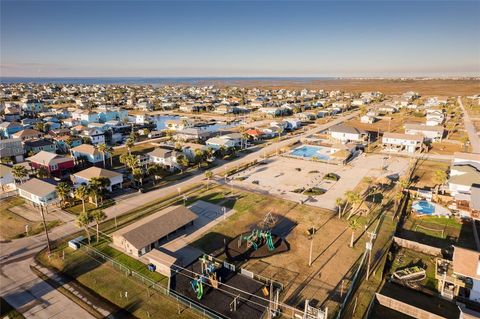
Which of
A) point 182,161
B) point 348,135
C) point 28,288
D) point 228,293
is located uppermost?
point 348,135

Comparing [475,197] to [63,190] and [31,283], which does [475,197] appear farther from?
[63,190]

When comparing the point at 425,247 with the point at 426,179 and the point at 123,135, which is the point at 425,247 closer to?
the point at 426,179

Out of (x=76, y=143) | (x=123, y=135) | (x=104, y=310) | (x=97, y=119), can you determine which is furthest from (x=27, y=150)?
(x=104, y=310)

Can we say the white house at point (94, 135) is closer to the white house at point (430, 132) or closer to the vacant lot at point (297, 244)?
the vacant lot at point (297, 244)

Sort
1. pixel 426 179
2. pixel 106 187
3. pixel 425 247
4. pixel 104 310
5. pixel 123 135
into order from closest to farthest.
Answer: pixel 104 310
pixel 425 247
pixel 106 187
pixel 426 179
pixel 123 135

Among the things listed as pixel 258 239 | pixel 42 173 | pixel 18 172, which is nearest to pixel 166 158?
pixel 42 173
